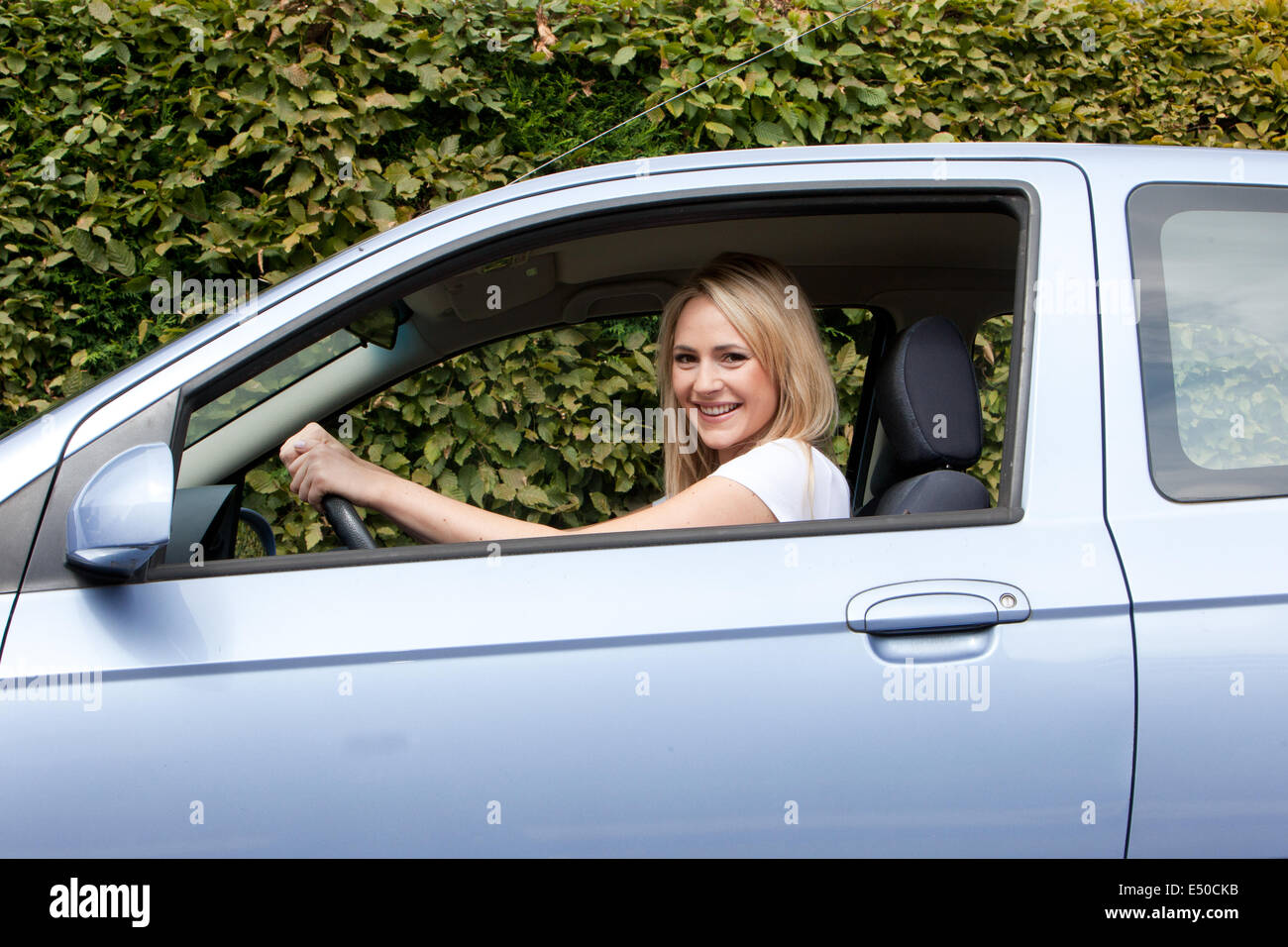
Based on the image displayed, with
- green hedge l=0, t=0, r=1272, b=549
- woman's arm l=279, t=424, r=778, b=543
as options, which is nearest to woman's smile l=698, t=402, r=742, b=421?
woman's arm l=279, t=424, r=778, b=543

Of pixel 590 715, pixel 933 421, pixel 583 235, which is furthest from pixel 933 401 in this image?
pixel 590 715

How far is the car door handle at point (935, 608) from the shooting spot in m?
1.36

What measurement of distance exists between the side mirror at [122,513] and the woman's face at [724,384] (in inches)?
41.2

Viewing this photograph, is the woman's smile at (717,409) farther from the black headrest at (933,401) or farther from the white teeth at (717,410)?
the black headrest at (933,401)

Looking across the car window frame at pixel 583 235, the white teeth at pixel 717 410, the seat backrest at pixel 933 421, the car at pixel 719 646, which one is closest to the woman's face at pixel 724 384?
the white teeth at pixel 717 410

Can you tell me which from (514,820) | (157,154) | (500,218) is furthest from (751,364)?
(157,154)

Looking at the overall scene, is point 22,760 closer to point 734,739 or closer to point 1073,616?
point 734,739

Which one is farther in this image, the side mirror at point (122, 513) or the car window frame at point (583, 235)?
the car window frame at point (583, 235)

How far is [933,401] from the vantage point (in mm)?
1812

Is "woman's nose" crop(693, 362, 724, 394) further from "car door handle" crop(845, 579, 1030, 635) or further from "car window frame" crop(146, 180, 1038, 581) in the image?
"car door handle" crop(845, 579, 1030, 635)

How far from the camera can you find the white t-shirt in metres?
1.75

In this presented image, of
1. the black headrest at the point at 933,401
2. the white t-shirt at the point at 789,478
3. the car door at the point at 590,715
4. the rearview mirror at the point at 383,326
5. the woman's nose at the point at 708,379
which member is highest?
the rearview mirror at the point at 383,326

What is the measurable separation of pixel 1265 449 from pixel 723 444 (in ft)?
3.08

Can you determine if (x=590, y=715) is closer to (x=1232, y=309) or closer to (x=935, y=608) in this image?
(x=935, y=608)
